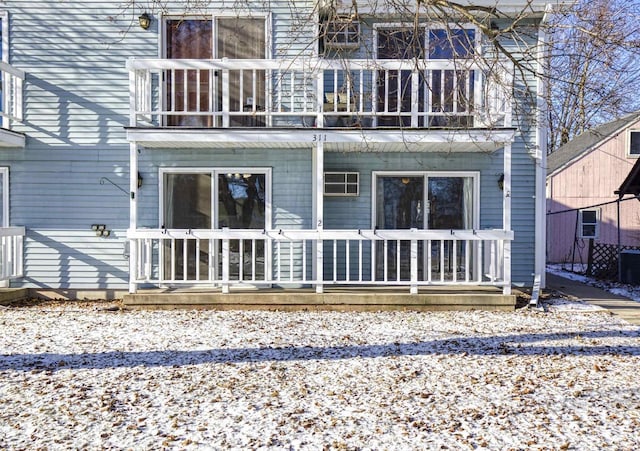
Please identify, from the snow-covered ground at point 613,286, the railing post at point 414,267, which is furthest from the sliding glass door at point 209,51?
the snow-covered ground at point 613,286

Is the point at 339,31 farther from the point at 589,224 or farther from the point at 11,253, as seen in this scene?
the point at 589,224

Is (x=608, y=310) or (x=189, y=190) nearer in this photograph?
(x=608, y=310)

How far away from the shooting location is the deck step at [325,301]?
23.1 ft

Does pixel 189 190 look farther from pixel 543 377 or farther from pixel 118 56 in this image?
pixel 543 377

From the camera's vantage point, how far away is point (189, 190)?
835cm

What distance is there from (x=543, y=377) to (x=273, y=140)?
16.0 ft

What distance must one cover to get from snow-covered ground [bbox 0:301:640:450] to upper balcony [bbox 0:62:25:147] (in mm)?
3213

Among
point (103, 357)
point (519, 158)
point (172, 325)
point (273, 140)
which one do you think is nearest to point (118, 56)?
point (273, 140)

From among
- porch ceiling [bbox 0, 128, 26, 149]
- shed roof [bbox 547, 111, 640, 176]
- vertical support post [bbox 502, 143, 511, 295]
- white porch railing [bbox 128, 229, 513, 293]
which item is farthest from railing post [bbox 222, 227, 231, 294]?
shed roof [bbox 547, 111, 640, 176]

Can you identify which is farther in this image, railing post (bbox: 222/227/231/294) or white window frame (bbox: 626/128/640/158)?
white window frame (bbox: 626/128/640/158)

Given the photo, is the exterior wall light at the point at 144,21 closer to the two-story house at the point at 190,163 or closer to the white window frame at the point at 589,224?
the two-story house at the point at 190,163

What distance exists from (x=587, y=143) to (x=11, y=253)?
1787cm

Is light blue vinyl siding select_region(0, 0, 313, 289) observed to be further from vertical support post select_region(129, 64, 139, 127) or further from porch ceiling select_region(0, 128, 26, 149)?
vertical support post select_region(129, 64, 139, 127)

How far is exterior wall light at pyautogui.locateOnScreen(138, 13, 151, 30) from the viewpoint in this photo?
319 inches
